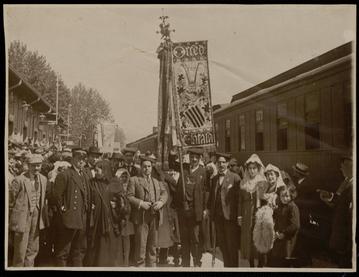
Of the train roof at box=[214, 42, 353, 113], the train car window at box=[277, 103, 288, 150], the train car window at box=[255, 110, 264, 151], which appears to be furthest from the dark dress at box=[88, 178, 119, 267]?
the train car window at box=[277, 103, 288, 150]

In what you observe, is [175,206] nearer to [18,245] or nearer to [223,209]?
[223,209]

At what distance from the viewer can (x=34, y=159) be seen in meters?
3.42

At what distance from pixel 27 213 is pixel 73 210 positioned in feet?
1.13

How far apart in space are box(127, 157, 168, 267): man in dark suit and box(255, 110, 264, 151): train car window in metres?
0.75

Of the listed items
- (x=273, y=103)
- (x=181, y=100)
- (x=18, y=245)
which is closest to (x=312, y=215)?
(x=273, y=103)

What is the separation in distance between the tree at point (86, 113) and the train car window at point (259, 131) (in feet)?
3.40

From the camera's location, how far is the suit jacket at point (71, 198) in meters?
3.34

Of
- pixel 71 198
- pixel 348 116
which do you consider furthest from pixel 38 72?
pixel 348 116

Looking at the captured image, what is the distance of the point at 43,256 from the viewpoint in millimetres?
3391

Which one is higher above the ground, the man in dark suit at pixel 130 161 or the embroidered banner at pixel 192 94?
the embroidered banner at pixel 192 94

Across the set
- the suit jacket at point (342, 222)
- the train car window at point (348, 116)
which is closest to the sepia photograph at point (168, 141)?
the suit jacket at point (342, 222)

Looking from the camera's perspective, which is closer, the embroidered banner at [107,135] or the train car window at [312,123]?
the train car window at [312,123]

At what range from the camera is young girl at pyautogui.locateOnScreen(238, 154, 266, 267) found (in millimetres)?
3344

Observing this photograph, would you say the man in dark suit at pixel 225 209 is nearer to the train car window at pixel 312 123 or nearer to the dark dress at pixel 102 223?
the train car window at pixel 312 123
